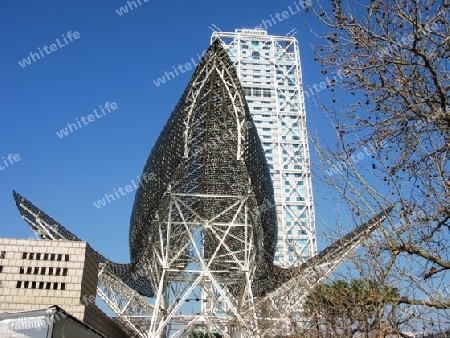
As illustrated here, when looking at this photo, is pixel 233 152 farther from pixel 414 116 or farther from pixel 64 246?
pixel 414 116

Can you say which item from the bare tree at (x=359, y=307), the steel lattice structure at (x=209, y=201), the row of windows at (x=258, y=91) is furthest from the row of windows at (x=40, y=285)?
the row of windows at (x=258, y=91)

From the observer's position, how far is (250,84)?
78.6 meters

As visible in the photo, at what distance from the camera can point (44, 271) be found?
25344 millimetres

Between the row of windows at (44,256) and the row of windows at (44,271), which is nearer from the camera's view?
the row of windows at (44,271)

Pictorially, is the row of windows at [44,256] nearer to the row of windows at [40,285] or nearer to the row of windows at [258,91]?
the row of windows at [40,285]

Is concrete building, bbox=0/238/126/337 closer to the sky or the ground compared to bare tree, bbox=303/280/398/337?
closer to the sky

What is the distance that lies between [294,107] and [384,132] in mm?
73179

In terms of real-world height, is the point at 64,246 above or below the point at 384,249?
above

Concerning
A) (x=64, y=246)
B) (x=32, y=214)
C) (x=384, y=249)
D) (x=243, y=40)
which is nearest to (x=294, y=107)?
(x=243, y=40)

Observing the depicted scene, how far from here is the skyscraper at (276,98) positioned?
73312 millimetres

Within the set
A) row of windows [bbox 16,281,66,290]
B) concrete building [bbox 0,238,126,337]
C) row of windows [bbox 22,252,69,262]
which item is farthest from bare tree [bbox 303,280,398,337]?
row of windows [bbox 22,252,69,262]

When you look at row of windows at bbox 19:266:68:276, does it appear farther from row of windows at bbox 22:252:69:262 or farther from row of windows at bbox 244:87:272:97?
row of windows at bbox 244:87:272:97

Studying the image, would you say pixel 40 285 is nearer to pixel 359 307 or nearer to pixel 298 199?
pixel 359 307

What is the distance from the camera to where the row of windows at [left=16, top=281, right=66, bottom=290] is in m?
24.8
